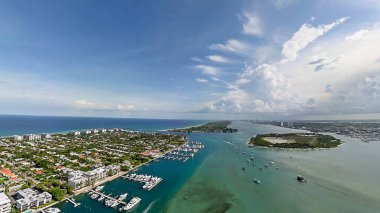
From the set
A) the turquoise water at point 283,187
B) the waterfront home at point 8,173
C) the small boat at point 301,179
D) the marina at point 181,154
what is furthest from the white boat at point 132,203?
the small boat at point 301,179

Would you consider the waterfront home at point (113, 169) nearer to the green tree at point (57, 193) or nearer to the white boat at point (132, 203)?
the green tree at point (57, 193)

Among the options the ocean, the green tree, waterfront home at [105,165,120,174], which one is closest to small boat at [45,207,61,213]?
the ocean

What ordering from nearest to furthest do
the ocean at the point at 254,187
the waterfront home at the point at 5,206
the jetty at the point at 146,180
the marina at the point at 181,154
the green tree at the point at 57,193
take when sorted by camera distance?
the waterfront home at the point at 5,206 < the green tree at the point at 57,193 < the ocean at the point at 254,187 < the jetty at the point at 146,180 < the marina at the point at 181,154

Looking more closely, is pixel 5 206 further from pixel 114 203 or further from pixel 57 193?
pixel 114 203

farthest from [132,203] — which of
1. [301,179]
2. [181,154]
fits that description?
[181,154]

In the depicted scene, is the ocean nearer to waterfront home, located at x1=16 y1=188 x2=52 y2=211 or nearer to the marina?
waterfront home, located at x1=16 y1=188 x2=52 y2=211

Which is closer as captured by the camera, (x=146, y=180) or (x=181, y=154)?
(x=146, y=180)

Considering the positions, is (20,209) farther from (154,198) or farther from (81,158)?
(81,158)

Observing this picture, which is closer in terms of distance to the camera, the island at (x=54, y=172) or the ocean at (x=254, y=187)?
the island at (x=54, y=172)
